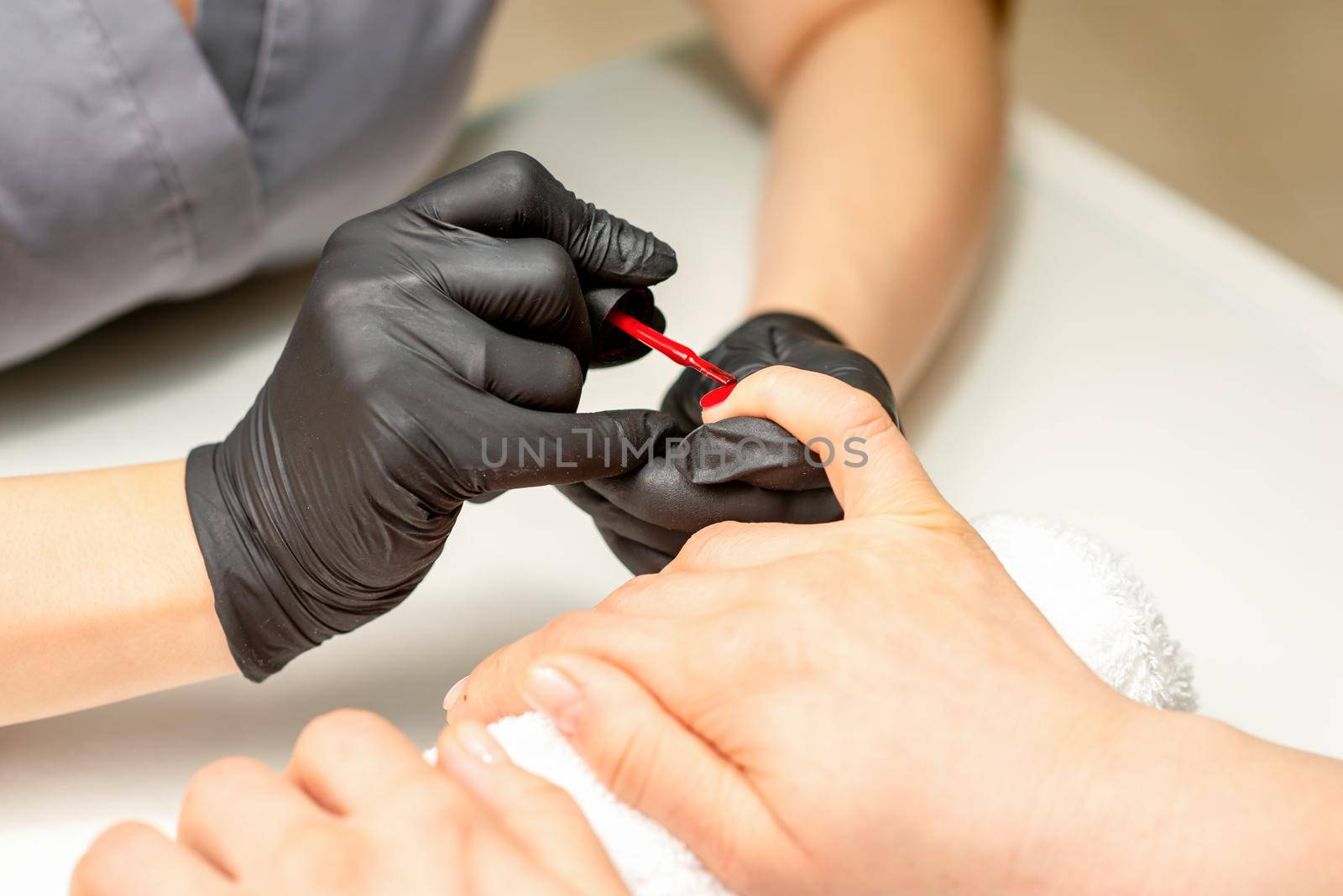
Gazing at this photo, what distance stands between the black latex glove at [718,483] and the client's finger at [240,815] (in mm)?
269

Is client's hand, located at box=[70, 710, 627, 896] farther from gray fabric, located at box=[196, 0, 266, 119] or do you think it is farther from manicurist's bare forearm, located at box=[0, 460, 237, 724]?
gray fabric, located at box=[196, 0, 266, 119]

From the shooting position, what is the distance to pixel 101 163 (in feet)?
2.49

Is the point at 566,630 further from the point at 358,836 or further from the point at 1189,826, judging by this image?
the point at 1189,826

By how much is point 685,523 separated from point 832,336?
26 cm

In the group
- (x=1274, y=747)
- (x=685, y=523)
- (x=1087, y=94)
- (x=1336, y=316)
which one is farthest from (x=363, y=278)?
(x=1087, y=94)

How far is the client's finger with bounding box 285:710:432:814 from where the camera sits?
0.45 meters

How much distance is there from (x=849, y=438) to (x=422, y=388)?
0.24 meters

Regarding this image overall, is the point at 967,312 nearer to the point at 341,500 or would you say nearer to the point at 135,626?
the point at 341,500

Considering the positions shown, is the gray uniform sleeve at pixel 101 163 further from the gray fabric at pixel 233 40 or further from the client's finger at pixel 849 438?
the client's finger at pixel 849 438

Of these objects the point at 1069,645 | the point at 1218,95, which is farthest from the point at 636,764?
the point at 1218,95

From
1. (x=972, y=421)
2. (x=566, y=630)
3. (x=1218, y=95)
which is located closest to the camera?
(x=566, y=630)

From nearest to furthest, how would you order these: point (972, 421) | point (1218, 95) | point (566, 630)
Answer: point (566, 630) → point (972, 421) → point (1218, 95)

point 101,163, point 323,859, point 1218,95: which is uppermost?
point 1218,95

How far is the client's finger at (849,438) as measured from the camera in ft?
1.81
